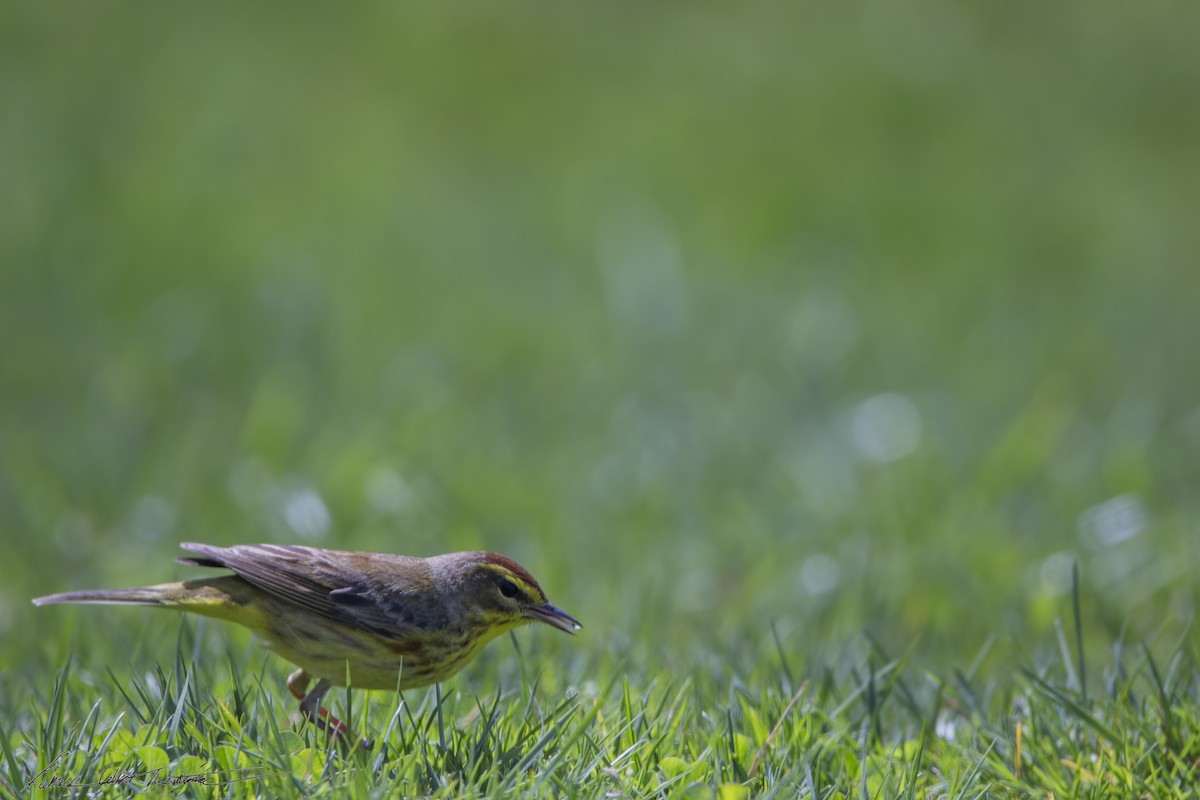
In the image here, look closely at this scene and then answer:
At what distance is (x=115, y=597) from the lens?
432cm

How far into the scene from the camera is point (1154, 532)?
21.3ft

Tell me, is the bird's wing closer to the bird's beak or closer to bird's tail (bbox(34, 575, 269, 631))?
bird's tail (bbox(34, 575, 269, 631))

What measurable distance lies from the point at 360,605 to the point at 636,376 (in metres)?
4.93

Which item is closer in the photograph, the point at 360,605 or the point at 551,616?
the point at 360,605

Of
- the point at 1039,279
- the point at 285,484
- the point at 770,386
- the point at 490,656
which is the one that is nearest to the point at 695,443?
the point at 770,386

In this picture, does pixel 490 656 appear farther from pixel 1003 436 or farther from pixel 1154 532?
pixel 1003 436

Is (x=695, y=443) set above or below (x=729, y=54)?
below

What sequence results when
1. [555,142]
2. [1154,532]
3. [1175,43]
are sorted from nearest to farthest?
[1154,532]
[555,142]
[1175,43]

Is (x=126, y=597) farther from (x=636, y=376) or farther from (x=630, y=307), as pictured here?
(x=630, y=307)

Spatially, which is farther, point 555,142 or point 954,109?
point 954,109

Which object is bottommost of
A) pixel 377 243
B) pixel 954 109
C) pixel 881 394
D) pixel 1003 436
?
pixel 1003 436

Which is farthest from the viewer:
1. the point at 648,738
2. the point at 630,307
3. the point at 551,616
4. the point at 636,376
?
the point at 630,307

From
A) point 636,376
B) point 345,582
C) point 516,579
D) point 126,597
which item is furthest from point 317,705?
point 636,376

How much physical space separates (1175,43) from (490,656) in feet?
41.8
